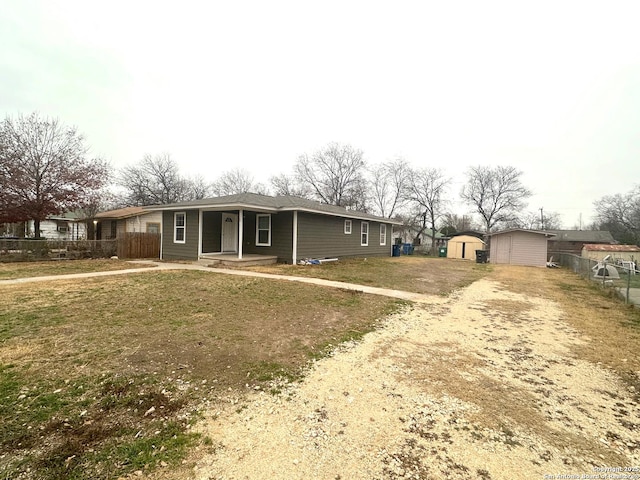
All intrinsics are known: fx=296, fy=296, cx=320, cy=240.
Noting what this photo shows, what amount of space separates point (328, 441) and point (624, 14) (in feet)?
45.4

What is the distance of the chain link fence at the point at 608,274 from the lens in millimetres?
8738

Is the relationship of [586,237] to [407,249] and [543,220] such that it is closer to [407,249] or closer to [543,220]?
[543,220]

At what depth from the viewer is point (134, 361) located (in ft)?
11.2

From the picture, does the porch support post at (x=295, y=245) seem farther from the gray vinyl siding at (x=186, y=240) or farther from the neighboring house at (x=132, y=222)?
the neighboring house at (x=132, y=222)

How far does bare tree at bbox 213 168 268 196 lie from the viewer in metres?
43.5

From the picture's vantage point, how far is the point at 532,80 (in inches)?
500

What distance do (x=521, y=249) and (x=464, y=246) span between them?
531cm

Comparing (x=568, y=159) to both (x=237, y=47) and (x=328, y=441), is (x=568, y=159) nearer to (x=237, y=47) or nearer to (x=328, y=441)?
(x=237, y=47)

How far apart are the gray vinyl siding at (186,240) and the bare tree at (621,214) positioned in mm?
45068

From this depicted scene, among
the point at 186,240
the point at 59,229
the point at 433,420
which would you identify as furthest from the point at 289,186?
the point at 433,420

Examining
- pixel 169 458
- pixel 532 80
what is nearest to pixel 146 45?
pixel 169 458

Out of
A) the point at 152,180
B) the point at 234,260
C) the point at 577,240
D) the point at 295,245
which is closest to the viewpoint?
the point at 234,260

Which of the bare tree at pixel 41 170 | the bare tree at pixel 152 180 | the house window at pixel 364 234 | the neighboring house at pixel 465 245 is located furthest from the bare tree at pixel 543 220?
the bare tree at pixel 41 170

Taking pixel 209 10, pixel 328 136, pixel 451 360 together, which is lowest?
pixel 451 360
